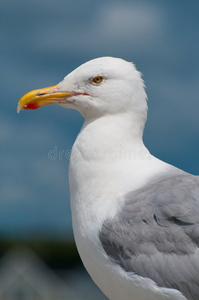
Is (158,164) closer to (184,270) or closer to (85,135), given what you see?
(85,135)

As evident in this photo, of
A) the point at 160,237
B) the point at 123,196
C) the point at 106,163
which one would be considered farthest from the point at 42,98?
the point at 160,237

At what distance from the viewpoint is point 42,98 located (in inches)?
214

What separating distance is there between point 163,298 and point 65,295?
29.2ft

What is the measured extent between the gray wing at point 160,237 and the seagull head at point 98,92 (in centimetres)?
107

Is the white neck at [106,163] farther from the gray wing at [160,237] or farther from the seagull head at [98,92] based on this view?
the gray wing at [160,237]

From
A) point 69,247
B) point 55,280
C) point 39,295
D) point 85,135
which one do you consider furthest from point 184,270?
point 69,247

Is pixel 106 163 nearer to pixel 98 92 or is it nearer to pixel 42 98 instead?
pixel 98 92

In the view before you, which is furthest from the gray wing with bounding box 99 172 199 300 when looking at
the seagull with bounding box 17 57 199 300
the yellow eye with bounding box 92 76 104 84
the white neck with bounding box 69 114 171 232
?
the yellow eye with bounding box 92 76 104 84

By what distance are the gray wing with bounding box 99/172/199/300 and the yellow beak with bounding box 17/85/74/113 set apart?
139 centimetres

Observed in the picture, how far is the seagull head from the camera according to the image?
17.4 feet

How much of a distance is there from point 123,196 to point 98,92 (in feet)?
3.86

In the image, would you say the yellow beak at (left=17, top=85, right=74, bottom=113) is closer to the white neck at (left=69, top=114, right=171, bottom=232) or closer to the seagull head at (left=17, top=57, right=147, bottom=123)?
the seagull head at (left=17, top=57, right=147, bottom=123)

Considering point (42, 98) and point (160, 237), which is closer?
point (160, 237)

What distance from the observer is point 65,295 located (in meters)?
12.9
